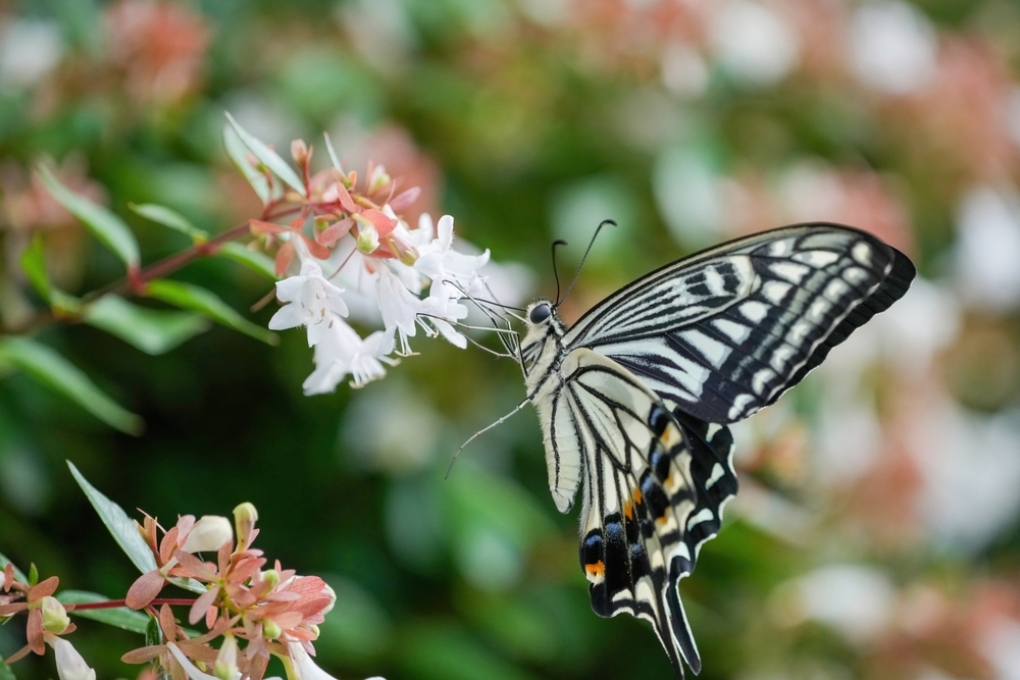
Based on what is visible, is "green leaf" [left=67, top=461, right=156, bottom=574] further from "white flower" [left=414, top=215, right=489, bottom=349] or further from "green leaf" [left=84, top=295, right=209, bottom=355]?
"green leaf" [left=84, top=295, right=209, bottom=355]

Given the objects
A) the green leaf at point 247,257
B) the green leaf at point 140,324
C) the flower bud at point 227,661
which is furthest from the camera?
the green leaf at point 140,324

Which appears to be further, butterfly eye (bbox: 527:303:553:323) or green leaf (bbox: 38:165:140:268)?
butterfly eye (bbox: 527:303:553:323)

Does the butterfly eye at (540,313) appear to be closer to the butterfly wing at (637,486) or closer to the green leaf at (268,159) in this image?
the butterfly wing at (637,486)

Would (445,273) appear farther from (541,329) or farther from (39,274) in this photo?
(39,274)

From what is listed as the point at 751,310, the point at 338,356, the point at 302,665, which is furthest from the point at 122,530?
the point at 751,310

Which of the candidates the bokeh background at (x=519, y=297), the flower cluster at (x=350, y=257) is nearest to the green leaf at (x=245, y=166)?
the flower cluster at (x=350, y=257)

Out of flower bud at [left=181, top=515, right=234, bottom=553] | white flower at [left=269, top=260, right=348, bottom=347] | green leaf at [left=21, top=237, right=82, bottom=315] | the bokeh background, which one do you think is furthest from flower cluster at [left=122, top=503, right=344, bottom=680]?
the bokeh background
